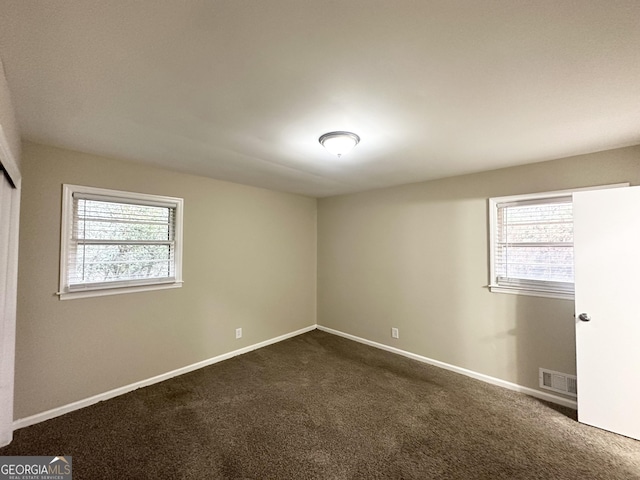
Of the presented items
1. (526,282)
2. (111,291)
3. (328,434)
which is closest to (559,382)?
(526,282)

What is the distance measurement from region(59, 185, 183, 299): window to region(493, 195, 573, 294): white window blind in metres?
3.74

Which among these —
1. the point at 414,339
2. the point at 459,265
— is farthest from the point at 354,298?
the point at 459,265

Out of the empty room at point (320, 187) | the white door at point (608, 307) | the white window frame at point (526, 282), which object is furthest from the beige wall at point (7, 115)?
the white door at point (608, 307)

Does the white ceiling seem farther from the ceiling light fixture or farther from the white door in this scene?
the white door

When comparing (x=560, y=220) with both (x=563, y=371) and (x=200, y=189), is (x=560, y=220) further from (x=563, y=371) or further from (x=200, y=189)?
(x=200, y=189)

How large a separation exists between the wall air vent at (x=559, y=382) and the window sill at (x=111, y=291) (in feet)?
13.3

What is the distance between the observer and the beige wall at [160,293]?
226cm

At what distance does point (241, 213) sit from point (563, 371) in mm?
4049

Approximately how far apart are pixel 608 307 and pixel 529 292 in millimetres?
595

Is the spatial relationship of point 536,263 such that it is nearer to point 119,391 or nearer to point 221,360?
point 221,360

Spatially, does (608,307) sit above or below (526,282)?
below

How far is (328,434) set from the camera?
83.1 inches

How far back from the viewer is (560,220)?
2639 millimetres

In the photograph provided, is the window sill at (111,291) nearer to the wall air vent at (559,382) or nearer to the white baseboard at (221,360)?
the white baseboard at (221,360)
